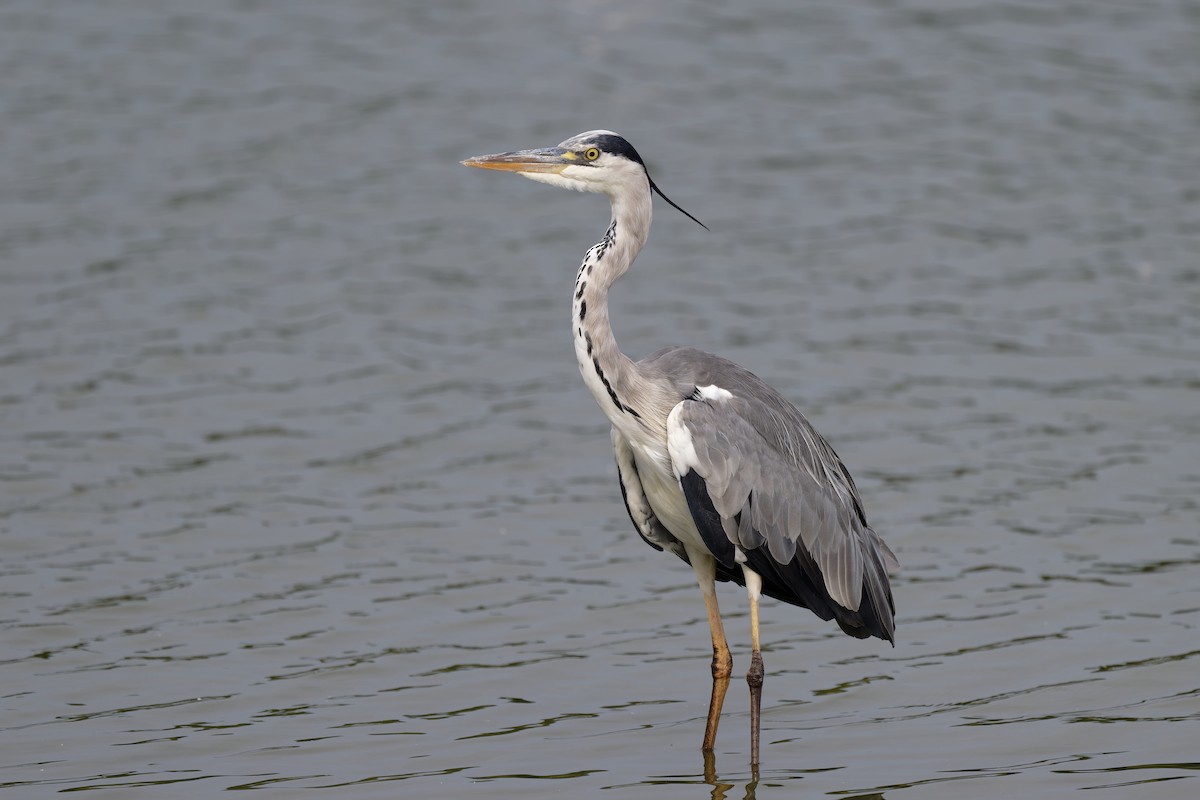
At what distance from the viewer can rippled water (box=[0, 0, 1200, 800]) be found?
281 inches

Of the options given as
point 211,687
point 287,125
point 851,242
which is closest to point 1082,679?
point 211,687

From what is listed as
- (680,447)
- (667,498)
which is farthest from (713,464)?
(667,498)

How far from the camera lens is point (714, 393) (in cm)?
662

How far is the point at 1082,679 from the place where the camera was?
7.52 meters

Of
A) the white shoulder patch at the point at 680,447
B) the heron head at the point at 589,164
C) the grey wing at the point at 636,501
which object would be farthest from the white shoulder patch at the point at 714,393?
the heron head at the point at 589,164

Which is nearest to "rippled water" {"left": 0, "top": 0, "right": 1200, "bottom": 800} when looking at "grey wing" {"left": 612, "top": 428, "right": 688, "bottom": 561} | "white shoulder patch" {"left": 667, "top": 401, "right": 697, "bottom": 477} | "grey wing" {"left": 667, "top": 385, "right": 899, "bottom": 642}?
"grey wing" {"left": 667, "top": 385, "right": 899, "bottom": 642}

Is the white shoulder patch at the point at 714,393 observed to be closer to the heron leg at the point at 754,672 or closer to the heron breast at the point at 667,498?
the heron breast at the point at 667,498

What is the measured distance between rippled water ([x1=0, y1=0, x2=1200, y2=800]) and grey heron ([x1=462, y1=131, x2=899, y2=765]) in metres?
0.66

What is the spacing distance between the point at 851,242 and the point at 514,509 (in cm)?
544

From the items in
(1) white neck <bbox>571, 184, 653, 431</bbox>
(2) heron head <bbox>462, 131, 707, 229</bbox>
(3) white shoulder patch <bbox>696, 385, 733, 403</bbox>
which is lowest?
(3) white shoulder patch <bbox>696, 385, 733, 403</bbox>

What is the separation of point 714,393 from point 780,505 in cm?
52

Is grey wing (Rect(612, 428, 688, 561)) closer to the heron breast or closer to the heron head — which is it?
the heron breast

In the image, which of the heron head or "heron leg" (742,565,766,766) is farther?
"heron leg" (742,565,766,766)

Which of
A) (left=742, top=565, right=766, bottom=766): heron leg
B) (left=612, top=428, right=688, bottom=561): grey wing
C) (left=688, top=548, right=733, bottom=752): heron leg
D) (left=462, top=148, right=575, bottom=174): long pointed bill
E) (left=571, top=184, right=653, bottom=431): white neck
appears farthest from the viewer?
(left=688, top=548, right=733, bottom=752): heron leg
